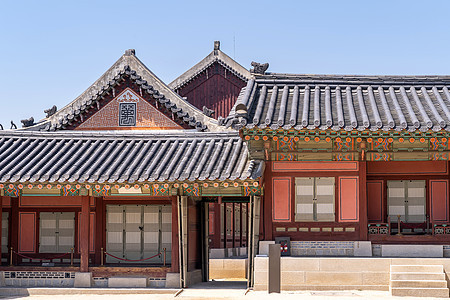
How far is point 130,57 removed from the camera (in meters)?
29.1

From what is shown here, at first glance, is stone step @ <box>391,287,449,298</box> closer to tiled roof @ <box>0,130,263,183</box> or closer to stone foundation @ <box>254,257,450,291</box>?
stone foundation @ <box>254,257,450,291</box>

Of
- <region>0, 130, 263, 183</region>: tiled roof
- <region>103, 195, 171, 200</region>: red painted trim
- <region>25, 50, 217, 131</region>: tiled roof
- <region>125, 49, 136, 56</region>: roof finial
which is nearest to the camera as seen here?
<region>0, 130, 263, 183</region>: tiled roof

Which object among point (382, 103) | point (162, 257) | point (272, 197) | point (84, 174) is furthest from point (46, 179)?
point (382, 103)

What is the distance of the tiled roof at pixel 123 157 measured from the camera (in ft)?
71.3

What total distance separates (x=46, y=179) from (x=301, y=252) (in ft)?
25.9

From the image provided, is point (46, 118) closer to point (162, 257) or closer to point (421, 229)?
point (162, 257)

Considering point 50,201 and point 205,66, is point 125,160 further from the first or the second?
point 205,66

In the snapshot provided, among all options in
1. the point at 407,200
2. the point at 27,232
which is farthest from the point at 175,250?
the point at 407,200

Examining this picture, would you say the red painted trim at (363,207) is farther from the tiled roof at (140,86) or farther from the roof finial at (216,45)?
the roof finial at (216,45)

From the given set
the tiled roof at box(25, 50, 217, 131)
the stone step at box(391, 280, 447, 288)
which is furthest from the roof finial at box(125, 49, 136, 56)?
the stone step at box(391, 280, 447, 288)

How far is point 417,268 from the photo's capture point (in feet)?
65.0

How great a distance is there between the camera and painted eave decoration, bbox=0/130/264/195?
2155 centimetres

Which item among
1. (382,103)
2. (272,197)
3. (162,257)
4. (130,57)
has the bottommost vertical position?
(162,257)

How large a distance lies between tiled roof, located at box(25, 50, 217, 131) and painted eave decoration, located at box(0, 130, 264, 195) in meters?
1.41
